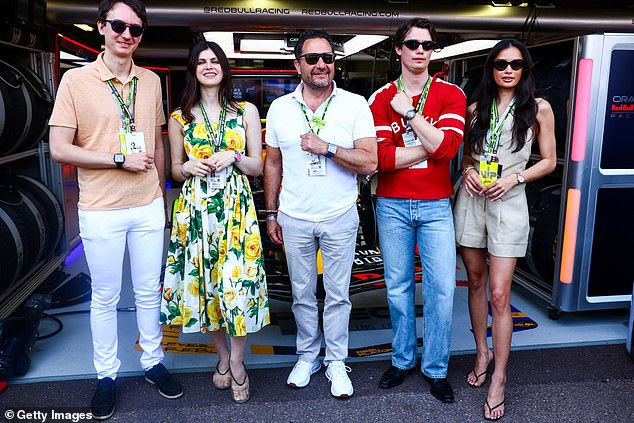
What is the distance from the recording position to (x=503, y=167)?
2645mm

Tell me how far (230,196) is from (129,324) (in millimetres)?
1659

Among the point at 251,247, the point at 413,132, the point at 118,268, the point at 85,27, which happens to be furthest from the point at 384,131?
the point at 85,27

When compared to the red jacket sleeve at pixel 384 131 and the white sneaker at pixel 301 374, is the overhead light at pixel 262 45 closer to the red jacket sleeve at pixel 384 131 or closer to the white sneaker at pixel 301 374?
the red jacket sleeve at pixel 384 131

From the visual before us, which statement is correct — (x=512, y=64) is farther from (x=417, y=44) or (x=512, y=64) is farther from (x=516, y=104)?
(x=417, y=44)

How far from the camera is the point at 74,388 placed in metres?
2.88

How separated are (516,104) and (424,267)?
0.92 m

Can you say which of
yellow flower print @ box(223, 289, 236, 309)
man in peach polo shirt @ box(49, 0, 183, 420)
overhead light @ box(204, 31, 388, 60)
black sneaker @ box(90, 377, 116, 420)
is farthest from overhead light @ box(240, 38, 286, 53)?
black sneaker @ box(90, 377, 116, 420)

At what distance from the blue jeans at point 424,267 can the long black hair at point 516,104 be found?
0.39 m

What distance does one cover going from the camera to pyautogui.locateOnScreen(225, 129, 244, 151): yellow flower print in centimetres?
262

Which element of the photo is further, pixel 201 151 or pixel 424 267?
pixel 424 267

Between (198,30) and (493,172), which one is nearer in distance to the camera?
(493,172)

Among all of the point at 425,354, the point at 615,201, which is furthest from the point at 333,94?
Answer: the point at 615,201

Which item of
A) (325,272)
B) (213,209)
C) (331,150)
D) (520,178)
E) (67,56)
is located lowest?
(325,272)

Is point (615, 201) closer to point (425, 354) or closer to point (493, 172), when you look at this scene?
point (493, 172)
